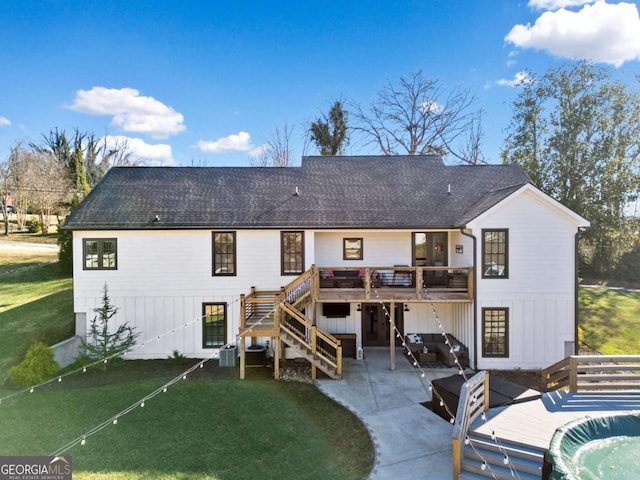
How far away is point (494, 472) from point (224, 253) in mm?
10666

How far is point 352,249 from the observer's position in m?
14.6

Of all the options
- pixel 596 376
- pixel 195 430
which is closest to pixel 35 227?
pixel 195 430

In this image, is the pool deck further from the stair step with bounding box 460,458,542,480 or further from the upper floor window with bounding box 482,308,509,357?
the upper floor window with bounding box 482,308,509,357

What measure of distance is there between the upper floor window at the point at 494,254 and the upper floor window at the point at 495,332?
131cm

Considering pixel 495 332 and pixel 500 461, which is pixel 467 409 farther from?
pixel 495 332

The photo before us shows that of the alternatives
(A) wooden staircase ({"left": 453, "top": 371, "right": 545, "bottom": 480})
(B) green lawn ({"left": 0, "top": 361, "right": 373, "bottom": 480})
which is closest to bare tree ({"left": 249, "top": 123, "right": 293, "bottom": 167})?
(B) green lawn ({"left": 0, "top": 361, "right": 373, "bottom": 480})

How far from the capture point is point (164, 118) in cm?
4475

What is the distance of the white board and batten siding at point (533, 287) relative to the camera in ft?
41.0

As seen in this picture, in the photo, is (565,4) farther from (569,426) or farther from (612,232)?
(569,426)

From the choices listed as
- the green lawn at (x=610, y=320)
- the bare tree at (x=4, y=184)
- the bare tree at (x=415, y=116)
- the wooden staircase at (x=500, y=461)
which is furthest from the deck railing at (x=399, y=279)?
the bare tree at (x=4, y=184)

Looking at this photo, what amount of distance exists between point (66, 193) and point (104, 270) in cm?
2972

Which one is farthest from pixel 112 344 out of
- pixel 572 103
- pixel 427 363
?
pixel 572 103

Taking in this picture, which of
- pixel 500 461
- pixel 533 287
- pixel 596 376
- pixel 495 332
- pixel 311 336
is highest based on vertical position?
pixel 533 287

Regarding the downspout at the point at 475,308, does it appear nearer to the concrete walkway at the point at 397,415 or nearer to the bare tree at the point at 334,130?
the concrete walkway at the point at 397,415
